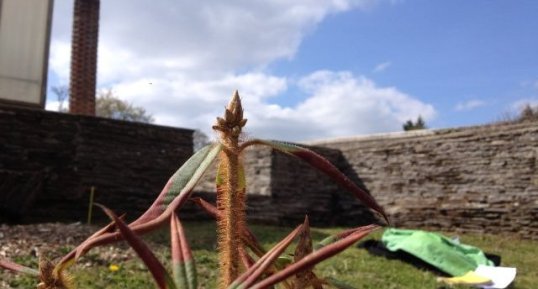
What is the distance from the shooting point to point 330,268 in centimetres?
508

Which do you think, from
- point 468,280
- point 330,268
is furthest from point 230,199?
point 468,280

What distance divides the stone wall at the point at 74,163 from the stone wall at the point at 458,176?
11.6 ft

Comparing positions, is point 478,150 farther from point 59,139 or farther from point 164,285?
point 164,285

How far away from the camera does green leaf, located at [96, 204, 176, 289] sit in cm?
35

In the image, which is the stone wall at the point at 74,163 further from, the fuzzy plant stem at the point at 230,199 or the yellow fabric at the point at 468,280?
the fuzzy plant stem at the point at 230,199

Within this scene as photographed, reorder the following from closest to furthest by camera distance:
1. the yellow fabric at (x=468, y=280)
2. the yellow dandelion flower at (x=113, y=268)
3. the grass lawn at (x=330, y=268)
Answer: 1. the grass lawn at (x=330, y=268)
2. the yellow dandelion flower at (x=113, y=268)
3. the yellow fabric at (x=468, y=280)

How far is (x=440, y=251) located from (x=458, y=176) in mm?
3617

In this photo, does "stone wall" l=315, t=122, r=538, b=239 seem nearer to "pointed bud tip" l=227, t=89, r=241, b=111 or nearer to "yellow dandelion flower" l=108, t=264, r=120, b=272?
"yellow dandelion flower" l=108, t=264, r=120, b=272

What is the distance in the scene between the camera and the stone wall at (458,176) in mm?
8352

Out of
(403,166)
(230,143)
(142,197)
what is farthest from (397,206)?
(230,143)

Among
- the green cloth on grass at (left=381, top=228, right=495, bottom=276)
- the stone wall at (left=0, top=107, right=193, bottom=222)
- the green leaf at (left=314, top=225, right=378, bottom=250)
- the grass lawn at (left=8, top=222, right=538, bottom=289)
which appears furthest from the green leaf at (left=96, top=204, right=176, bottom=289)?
the stone wall at (left=0, top=107, right=193, bottom=222)

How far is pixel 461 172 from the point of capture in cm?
902

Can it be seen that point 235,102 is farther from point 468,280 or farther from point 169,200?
point 468,280

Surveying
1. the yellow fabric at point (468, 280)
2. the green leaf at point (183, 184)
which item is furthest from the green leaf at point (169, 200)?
the yellow fabric at point (468, 280)
